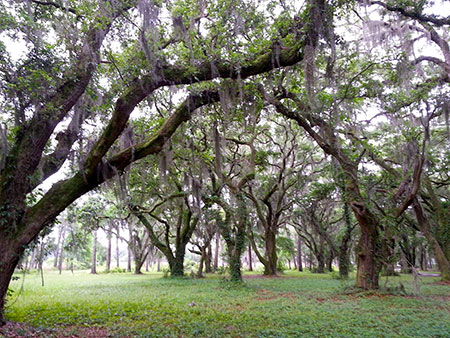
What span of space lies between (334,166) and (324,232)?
932 centimetres

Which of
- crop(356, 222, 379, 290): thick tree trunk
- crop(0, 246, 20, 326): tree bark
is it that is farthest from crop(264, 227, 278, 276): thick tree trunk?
crop(0, 246, 20, 326): tree bark

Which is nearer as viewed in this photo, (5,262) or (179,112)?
(5,262)

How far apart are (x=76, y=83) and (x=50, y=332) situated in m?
4.36

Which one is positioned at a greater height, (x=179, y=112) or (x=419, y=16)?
(x=419, y=16)

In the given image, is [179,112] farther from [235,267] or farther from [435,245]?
[435,245]

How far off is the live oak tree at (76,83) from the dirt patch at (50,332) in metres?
0.42

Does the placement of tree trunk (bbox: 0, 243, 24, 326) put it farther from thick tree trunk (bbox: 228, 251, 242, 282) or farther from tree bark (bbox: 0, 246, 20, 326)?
thick tree trunk (bbox: 228, 251, 242, 282)

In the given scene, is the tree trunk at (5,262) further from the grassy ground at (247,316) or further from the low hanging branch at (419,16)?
the low hanging branch at (419,16)

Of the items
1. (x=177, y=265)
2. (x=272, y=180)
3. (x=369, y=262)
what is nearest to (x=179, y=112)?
(x=369, y=262)

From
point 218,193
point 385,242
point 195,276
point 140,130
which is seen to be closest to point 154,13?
point 140,130

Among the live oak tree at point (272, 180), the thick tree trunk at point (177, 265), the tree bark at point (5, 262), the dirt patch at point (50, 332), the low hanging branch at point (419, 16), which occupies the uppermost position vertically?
the low hanging branch at point (419, 16)

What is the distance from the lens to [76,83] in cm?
556

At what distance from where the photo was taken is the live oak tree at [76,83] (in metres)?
4.88

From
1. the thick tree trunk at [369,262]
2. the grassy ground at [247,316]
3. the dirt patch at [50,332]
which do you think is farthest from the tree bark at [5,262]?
the thick tree trunk at [369,262]
